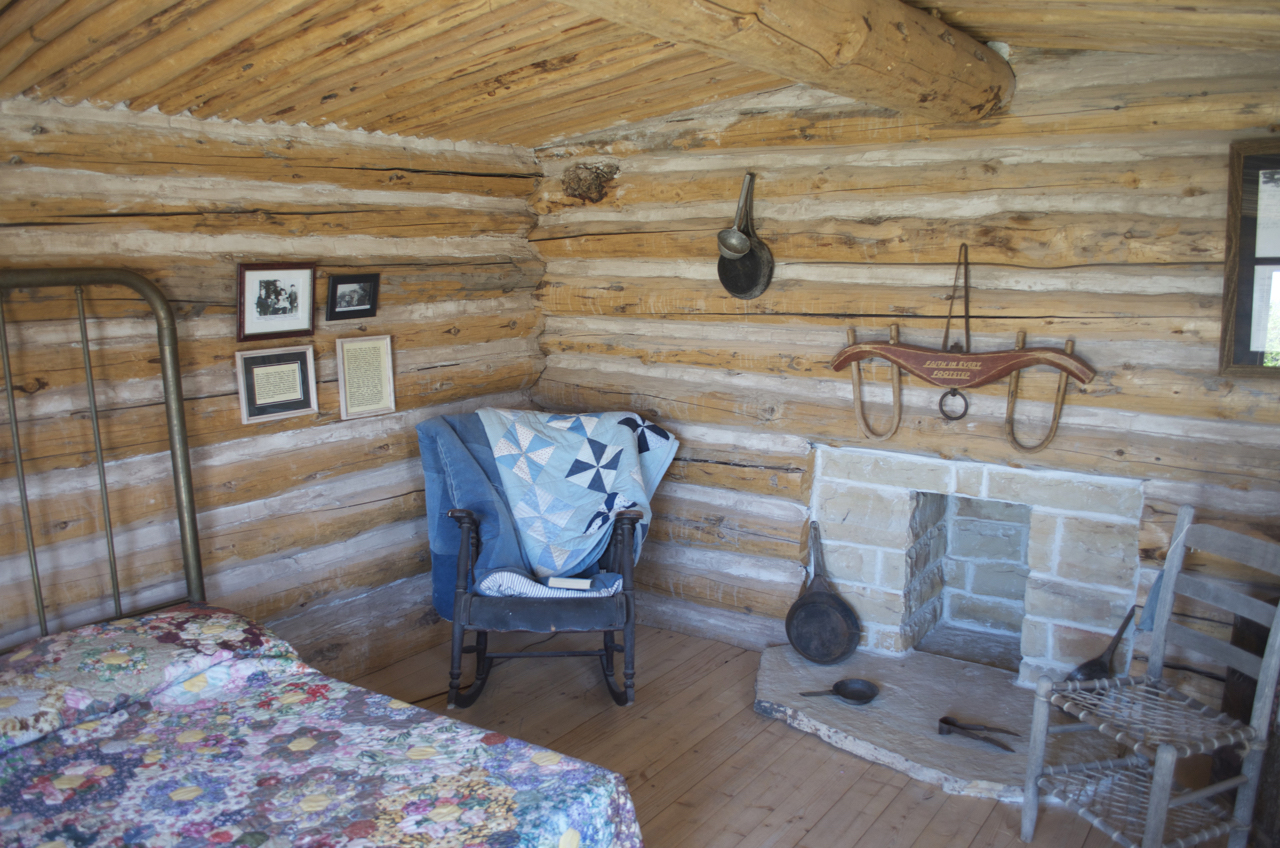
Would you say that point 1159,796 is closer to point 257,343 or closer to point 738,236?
point 738,236

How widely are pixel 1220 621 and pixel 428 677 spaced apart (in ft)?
9.36

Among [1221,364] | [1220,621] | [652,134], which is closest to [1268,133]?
[1221,364]

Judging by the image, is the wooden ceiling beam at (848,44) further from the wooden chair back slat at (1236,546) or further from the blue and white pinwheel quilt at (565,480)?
the blue and white pinwheel quilt at (565,480)

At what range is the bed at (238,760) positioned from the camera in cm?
175

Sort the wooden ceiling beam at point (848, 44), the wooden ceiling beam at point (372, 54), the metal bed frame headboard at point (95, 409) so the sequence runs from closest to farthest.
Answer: the wooden ceiling beam at point (848, 44), the wooden ceiling beam at point (372, 54), the metal bed frame headboard at point (95, 409)

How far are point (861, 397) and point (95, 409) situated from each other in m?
2.60

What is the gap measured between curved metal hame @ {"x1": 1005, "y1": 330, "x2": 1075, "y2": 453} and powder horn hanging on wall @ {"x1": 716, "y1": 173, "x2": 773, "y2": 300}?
3.27 ft

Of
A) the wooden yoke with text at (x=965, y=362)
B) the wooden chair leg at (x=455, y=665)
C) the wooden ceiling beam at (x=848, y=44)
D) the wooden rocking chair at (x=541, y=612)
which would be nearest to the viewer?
the wooden ceiling beam at (x=848, y=44)

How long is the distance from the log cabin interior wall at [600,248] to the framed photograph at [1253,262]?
3.7 inches

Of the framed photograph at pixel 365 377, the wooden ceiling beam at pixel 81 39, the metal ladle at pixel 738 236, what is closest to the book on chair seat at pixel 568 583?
the framed photograph at pixel 365 377

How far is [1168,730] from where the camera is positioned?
2.28 m

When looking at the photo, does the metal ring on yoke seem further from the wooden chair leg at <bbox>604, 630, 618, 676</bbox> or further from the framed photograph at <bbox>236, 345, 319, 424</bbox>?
the framed photograph at <bbox>236, 345, 319, 424</bbox>

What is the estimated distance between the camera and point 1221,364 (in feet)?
8.82

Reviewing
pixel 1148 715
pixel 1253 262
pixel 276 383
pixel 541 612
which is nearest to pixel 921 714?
pixel 1148 715
